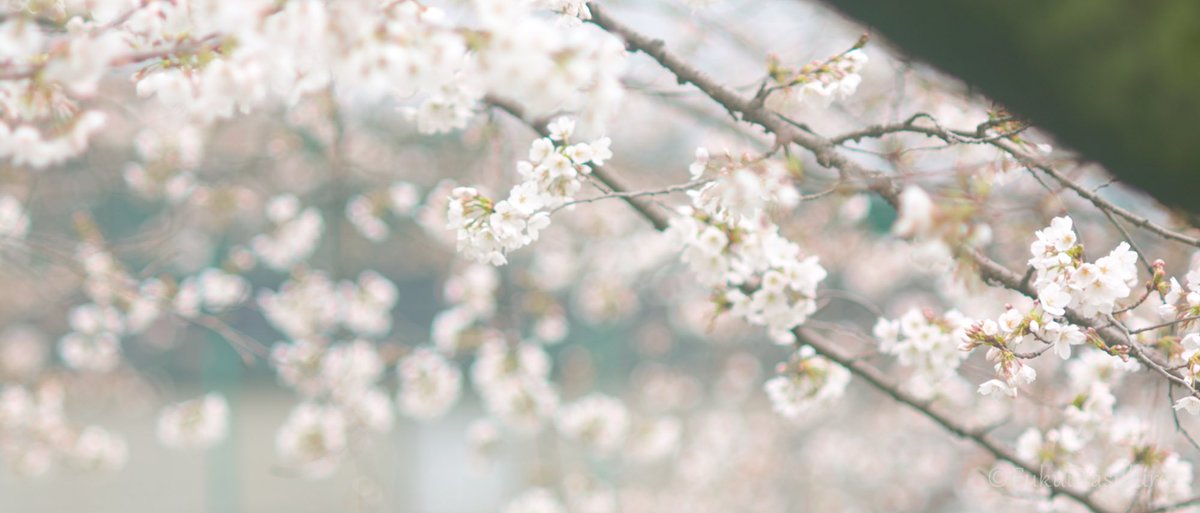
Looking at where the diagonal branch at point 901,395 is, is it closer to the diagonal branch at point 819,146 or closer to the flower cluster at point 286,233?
the diagonal branch at point 819,146

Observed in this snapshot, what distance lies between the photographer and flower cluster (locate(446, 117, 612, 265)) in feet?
5.65

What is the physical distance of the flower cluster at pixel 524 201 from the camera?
1722 mm

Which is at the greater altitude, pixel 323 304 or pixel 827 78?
pixel 827 78

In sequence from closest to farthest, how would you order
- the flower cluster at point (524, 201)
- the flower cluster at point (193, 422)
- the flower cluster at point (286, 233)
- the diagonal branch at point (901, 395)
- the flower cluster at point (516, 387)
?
the flower cluster at point (524, 201) < the diagonal branch at point (901, 395) < the flower cluster at point (516, 387) < the flower cluster at point (193, 422) < the flower cluster at point (286, 233)

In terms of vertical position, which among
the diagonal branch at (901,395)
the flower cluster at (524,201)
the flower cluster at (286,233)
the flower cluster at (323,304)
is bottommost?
the flower cluster at (323,304)

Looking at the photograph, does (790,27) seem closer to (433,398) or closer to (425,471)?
(433,398)

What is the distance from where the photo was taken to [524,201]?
5.72 ft

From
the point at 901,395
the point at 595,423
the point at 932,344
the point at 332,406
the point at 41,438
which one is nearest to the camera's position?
the point at 932,344

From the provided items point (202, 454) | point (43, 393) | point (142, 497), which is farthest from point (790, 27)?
point (142, 497)

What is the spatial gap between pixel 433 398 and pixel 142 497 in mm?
6096

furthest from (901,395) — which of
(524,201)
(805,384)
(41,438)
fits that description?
(41,438)

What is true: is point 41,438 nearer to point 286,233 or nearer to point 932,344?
point 286,233

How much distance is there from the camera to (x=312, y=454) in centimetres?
371

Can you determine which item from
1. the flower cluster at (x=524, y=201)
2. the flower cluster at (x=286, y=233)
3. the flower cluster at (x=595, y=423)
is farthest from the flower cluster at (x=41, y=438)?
the flower cluster at (x=524, y=201)
